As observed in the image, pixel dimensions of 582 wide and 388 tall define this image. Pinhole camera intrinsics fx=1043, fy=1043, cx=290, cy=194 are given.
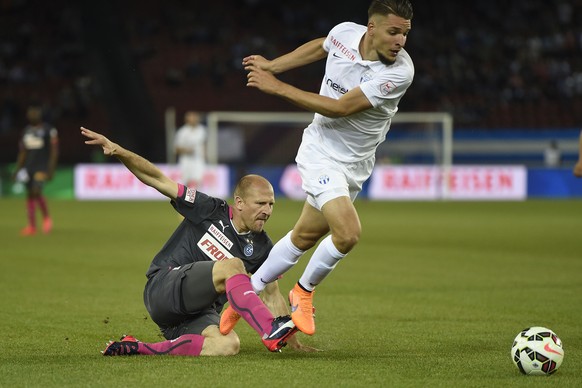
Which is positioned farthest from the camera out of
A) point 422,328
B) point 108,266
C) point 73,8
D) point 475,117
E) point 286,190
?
point 73,8

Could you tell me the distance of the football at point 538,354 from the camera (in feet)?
18.1

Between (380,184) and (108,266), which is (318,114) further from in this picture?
(380,184)

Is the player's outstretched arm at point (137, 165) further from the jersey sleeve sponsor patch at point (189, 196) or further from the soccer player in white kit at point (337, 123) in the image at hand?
the soccer player in white kit at point (337, 123)

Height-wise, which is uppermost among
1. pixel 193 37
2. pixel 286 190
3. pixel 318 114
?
pixel 193 37

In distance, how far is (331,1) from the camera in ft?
108

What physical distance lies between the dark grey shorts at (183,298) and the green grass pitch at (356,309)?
0.30 meters

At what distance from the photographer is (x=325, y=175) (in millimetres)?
6648

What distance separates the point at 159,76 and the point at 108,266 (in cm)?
2126

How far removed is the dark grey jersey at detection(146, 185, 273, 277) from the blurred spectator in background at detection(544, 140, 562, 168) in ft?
79.3

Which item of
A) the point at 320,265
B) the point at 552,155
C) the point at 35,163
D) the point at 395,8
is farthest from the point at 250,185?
the point at 552,155

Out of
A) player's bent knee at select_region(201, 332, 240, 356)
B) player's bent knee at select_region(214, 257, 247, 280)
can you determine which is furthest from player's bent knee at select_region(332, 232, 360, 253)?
player's bent knee at select_region(201, 332, 240, 356)

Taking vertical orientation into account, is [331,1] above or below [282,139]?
above

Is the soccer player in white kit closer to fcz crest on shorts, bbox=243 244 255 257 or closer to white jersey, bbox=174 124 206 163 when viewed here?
fcz crest on shorts, bbox=243 244 255 257

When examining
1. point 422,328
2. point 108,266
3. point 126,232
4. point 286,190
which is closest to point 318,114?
point 422,328
